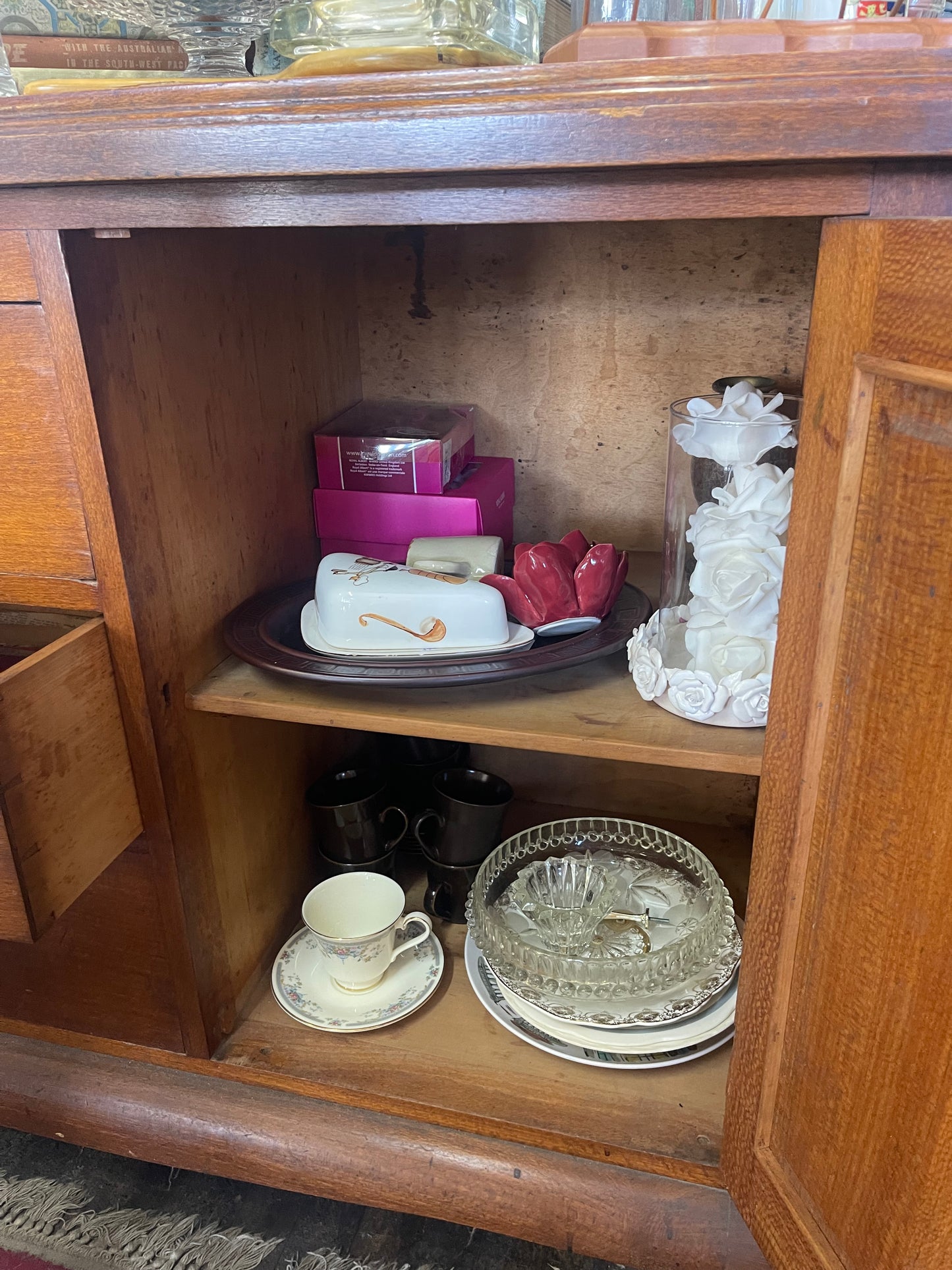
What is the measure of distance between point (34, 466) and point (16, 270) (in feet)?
0.42

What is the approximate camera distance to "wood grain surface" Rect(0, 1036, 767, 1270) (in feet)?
2.30

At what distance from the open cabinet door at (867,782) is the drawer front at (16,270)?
1.59ft

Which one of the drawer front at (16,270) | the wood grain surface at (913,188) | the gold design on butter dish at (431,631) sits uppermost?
the wood grain surface at (913,188)

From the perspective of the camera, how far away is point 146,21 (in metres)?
0.64

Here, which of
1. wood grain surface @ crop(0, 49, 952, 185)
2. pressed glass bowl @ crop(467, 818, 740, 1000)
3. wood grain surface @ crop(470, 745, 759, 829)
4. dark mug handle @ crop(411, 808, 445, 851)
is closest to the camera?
wood grain surface @ crop(0, 49, 952, 185)

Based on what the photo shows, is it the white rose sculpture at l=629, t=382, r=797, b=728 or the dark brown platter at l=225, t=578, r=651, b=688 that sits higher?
the white rose sculpture at l=629, t=382, r=797, b=728

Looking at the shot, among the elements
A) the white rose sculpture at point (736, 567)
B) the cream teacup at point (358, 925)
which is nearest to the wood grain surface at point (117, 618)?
the cream teacup at point (358, 925)

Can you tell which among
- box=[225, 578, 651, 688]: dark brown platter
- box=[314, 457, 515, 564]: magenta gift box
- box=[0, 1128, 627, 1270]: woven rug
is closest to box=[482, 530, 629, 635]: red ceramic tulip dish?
box=[225, 578, 651, 688]: dark brown platter

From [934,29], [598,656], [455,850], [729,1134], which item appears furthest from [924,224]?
[455,850]

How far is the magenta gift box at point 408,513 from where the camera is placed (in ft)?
2.86

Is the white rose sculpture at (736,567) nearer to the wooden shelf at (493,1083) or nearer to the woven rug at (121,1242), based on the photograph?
the wooden shelf at (493,1083)

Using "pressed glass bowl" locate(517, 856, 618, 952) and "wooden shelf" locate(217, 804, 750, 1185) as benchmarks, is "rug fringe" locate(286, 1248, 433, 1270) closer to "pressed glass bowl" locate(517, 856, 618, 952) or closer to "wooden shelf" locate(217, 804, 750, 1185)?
"wooden shelf" locate(217, 804, 750, 1185)

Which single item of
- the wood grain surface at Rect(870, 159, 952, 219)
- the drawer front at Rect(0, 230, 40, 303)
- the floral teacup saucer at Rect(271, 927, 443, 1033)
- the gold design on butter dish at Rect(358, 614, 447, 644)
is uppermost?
the wood grain surface at Rect(870, 159, 952, 219)

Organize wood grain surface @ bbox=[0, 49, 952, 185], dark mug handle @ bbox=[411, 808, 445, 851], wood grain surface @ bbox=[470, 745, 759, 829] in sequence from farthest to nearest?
wood grain surface @ bbox=[470, 745, 759, 829] < dark mug handle @ bbox=[411, 808, 445, 851] < wood grain surface @ bbox=[0, 49, 952, 185]
